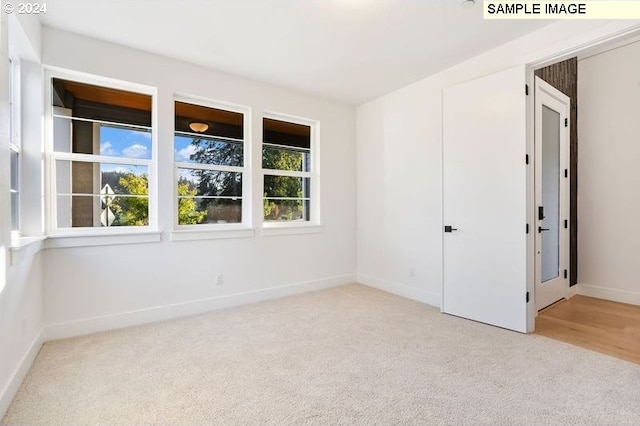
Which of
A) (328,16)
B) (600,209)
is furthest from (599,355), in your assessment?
(328,16)

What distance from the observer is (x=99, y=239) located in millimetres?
2975

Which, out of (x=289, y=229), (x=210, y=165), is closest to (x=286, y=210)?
(x=289, y=229)

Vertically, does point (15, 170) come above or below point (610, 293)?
above

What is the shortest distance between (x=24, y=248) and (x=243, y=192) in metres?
2.13

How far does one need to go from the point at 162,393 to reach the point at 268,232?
226 cm

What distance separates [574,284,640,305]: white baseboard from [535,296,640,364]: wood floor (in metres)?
0.11

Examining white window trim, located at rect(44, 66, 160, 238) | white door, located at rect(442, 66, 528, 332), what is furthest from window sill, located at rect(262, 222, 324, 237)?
white door, located at rect(442, 66, 528, 332)

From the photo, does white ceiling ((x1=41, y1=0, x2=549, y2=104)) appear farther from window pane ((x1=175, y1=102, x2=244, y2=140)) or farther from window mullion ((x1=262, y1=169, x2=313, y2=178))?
window mullion ((x1=262, y1=169, x2=313, y2=178))

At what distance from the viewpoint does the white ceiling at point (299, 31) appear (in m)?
2.49

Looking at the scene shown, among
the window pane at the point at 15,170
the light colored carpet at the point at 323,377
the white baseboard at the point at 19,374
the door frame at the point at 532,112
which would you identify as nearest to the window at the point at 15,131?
the window pane at the point at 15,170

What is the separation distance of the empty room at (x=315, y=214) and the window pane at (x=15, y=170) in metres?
0.04

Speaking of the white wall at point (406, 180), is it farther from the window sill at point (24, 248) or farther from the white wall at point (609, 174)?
the window sill at point (24, 248)

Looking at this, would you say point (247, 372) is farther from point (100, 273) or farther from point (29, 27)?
point (29, 27)

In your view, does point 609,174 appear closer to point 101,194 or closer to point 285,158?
point 285,158
